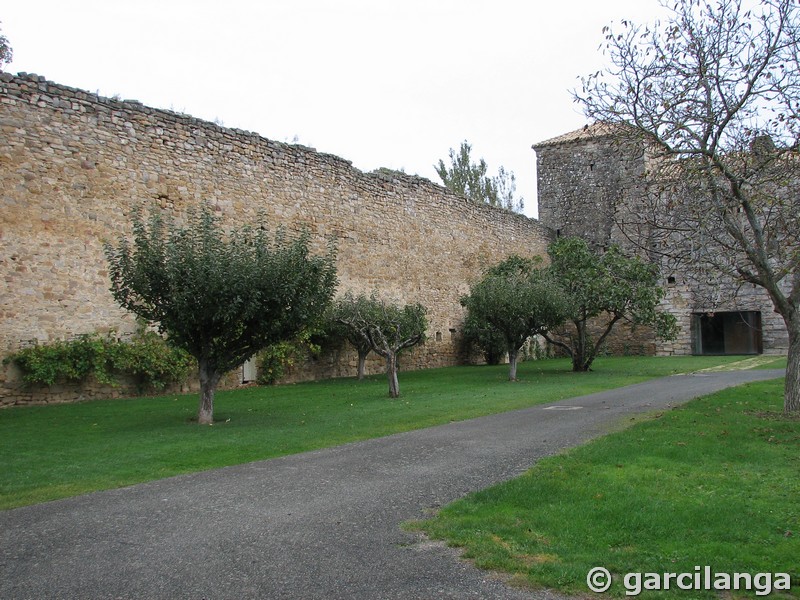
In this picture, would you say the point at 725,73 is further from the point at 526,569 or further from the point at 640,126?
the point at 526,569

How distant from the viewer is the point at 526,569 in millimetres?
3959

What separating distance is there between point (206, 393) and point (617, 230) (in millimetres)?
26247

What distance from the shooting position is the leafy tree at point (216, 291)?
9914 mm

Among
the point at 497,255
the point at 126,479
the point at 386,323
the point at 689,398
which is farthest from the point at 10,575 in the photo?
the point at 497,255

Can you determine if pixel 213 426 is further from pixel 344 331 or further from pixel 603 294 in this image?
pixel 603 294

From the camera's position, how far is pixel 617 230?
32.6 meters

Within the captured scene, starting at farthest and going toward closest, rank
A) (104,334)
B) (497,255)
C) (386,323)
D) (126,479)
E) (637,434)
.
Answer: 1. (497,255)
2. (386,323)
3. (104,334)
4. (637,434)
5. (126,479)

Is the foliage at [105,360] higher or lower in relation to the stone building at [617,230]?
lower

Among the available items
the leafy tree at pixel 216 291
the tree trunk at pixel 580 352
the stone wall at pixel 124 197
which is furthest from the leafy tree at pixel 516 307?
the leafy tree at pixel 216 291

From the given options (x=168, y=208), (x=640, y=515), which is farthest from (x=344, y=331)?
(x=640, y=515)

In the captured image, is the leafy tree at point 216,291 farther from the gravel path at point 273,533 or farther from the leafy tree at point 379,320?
the leafy tree at point 379,320

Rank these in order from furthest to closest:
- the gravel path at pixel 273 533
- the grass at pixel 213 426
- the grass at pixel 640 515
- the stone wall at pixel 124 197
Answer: the stone wall at pixel 124 197 → the grass at pixel 213 426 → the grass at pixel 640 515 → the gravel path at pixel 273 533

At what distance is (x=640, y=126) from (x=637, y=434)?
472 cm

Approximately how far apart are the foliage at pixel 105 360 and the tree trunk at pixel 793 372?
973 centimetres
